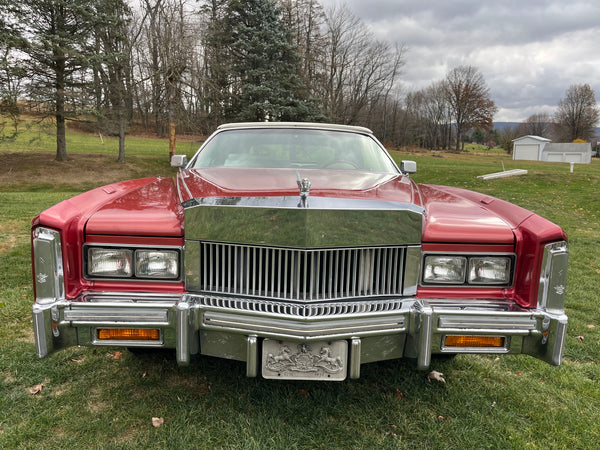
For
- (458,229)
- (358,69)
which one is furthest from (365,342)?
(358,69)

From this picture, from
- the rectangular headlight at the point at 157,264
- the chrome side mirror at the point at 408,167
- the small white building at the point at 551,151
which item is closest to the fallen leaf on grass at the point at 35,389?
the rectangular headlight at the point at 157,264

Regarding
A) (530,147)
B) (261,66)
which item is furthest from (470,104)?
(261,66)

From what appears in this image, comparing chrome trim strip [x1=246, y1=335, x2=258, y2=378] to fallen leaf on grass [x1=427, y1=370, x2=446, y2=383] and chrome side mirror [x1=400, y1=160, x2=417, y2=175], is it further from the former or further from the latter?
chrome side mirror [x1=400, y1=160, x2=417, y2=175]

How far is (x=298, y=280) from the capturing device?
6.88 ft

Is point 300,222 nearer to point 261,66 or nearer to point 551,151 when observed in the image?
point 261,66

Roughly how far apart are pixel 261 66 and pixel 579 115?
2515 inches

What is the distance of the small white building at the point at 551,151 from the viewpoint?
44.5 m

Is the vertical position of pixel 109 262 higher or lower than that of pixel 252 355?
higher

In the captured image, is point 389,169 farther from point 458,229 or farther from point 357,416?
point 357,416

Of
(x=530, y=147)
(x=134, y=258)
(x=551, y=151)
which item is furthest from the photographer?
(x=530, y=147)

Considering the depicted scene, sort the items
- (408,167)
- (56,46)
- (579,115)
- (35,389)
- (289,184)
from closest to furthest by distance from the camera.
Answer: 1. (289,184)
2. (35,389)
3. (408,167)
4. (56,46)
5. (579,115)

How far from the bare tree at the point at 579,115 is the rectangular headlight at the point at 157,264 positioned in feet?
252

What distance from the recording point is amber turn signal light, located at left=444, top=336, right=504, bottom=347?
83.7 inches

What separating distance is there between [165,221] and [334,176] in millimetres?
1191
